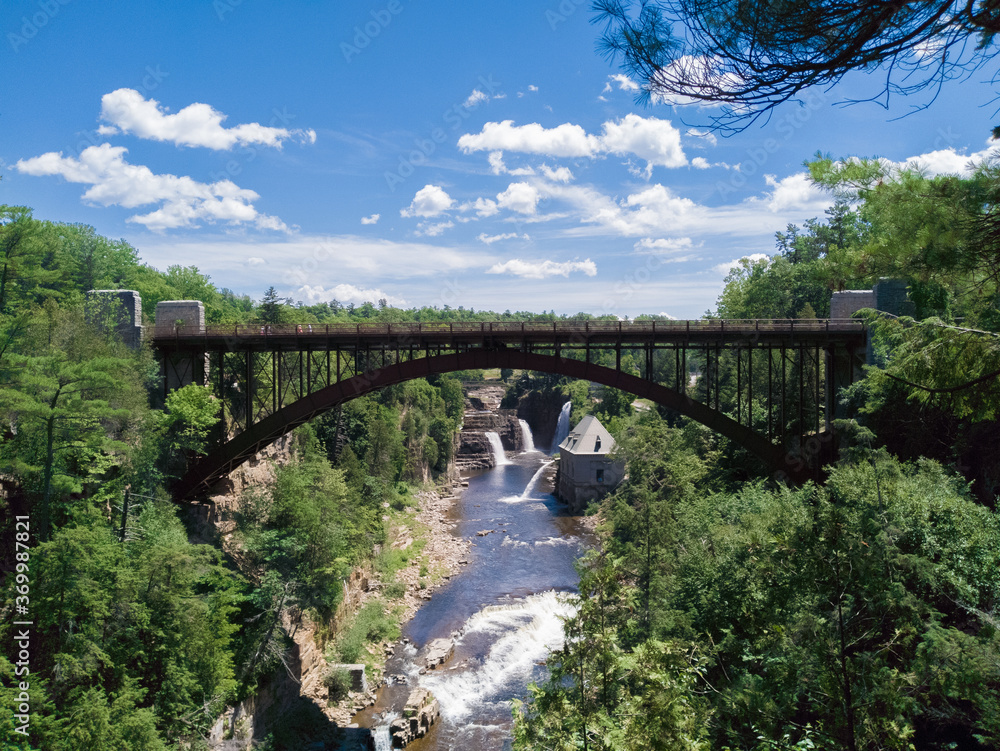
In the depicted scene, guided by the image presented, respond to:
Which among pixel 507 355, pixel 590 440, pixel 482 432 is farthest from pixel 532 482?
pixel 507 355

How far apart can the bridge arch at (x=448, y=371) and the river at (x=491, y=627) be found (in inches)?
327

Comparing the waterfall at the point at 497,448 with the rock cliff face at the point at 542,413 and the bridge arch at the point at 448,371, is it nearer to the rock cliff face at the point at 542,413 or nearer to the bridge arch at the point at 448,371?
the rock cliff face at the point at 542,413

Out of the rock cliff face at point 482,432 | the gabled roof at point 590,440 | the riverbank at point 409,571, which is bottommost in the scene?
the riverbank at point 409,571

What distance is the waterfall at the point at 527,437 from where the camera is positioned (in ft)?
216

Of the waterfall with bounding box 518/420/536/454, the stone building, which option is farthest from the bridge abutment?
the waterfall with bounding box 518/420/536/454

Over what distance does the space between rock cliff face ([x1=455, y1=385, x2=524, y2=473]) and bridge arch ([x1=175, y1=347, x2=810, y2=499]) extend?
36835 millimetres

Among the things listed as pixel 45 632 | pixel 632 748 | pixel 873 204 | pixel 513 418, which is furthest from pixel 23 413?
pixel 513 418

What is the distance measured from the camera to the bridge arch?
20.3 meters

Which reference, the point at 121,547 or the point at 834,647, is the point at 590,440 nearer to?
the point at 121,547

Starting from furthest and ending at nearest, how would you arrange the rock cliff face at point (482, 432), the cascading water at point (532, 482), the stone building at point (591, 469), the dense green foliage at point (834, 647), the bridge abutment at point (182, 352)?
the rock cliff face at point (482, 432) → the cascading water at point (532, 482) → the stone building at point (591, 469) → the bridge abutment at point (182, 352) → the dense green foliage at point (834, 647)

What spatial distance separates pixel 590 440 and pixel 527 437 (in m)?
25.5

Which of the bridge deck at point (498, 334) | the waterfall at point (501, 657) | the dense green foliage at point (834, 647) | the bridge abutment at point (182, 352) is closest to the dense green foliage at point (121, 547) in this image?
the bridge abutment at point (182, 352)

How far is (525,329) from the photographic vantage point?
2119cm

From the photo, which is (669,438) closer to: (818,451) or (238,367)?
(818,451)
